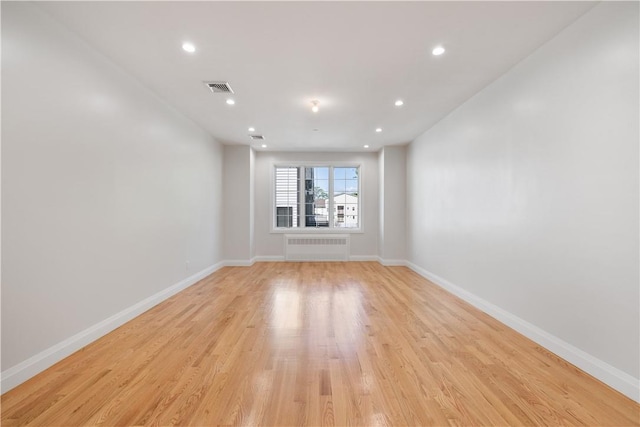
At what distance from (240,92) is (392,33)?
1.98 metres

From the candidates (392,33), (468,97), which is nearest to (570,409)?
(392,33)

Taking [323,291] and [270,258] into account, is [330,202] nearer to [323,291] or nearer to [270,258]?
[270,258]

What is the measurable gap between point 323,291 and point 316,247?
8.55ft

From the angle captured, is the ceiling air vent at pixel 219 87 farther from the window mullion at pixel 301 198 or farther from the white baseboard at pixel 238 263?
the white baseboard at pixel 238 263

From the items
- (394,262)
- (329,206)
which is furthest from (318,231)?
(394,262)

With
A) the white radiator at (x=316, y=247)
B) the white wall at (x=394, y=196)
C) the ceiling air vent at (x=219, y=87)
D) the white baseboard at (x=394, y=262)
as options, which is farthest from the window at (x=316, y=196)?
the ceiling air vent at (x=219, y=87)

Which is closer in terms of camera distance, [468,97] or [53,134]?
[53,134]

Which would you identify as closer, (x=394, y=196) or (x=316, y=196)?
(x=394, y=196)

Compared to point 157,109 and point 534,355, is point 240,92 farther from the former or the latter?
point 534,355

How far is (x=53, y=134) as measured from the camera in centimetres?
209

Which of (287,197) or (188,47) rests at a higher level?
(188,47)

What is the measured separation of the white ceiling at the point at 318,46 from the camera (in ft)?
6.57

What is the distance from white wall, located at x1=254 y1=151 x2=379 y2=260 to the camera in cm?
668

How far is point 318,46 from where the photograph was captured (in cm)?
244
